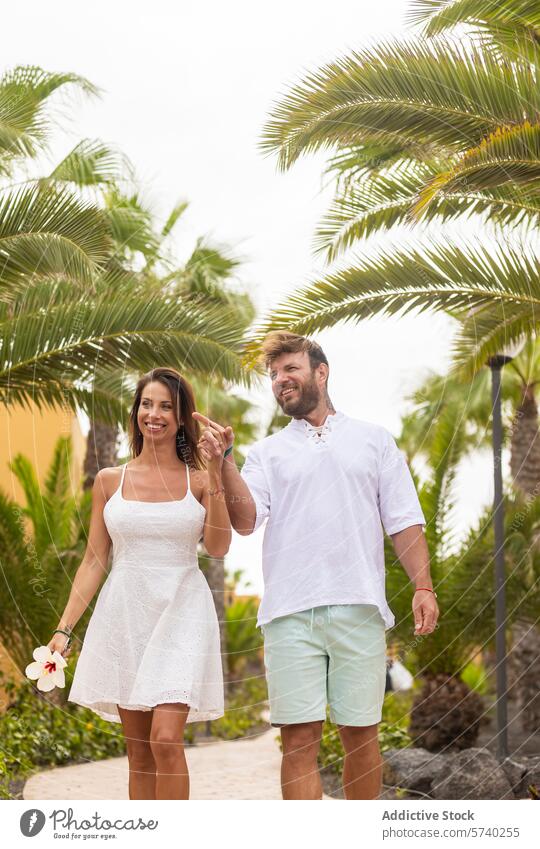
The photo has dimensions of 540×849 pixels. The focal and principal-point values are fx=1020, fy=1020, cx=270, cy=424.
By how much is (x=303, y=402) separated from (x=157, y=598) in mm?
896

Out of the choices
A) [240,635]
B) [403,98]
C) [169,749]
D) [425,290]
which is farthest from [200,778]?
[240,635]

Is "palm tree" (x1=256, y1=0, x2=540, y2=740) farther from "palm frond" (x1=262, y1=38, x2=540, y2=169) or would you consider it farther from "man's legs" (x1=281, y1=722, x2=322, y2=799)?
"man's legs" (x1=281, y1=722, x2=322, y2=799)

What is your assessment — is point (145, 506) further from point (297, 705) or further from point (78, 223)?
point (78, 223)

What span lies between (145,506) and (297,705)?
2.88 feet

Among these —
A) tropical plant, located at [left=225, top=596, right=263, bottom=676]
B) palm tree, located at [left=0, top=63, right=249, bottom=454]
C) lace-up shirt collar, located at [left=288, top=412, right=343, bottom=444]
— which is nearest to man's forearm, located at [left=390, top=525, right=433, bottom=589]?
lace-up shirt collar, located at [left=288, top=412, right=343, bottom=444]

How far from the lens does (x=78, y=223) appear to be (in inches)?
221

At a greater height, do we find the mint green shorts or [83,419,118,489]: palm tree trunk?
[83,419,118,489]: palm tree trunk

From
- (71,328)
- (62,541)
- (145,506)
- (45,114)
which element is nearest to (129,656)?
(145,506)

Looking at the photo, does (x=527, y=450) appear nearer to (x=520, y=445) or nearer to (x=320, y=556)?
(x=520, y=445)

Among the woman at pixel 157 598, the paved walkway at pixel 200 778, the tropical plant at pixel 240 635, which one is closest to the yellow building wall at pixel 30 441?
the paved walkway at pixel 200 778

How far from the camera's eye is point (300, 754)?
11.6ft

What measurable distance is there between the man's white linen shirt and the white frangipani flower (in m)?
0.77

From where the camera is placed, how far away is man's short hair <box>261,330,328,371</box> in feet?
12.4
